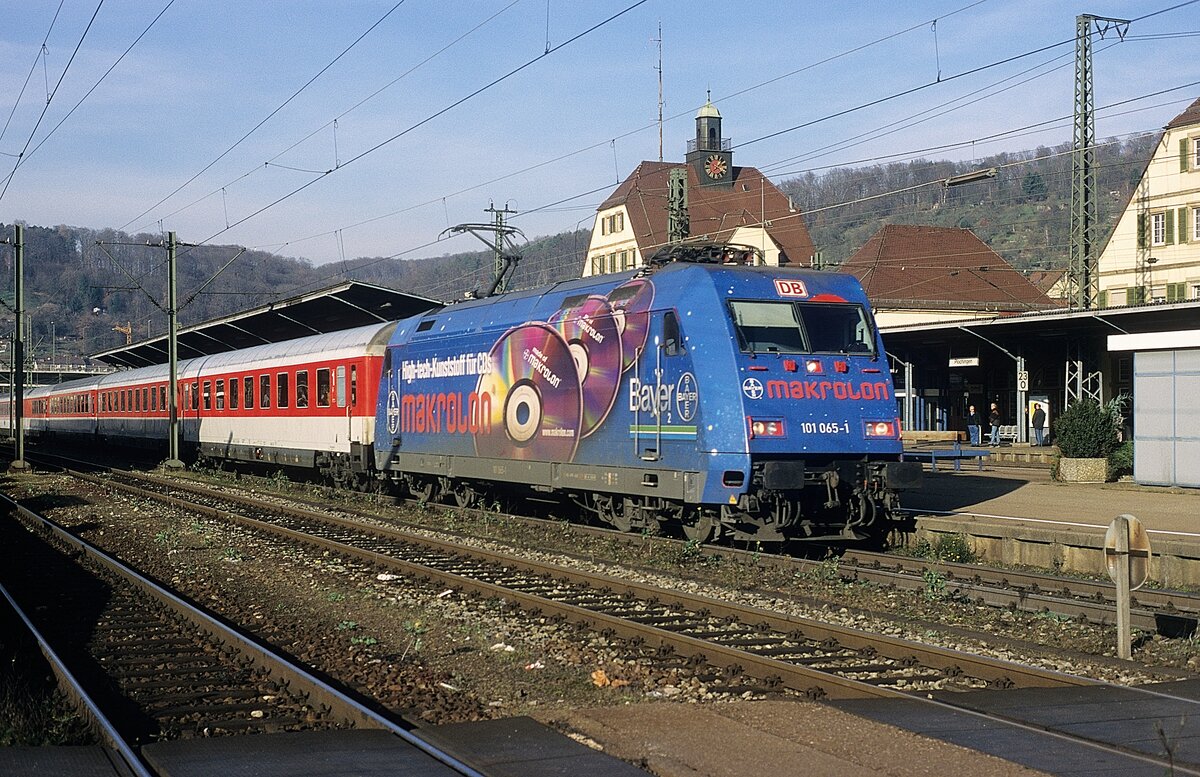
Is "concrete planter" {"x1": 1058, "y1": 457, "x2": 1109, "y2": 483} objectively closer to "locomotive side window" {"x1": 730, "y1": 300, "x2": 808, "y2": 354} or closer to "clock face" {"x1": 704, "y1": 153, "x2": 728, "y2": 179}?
"locomotive side window" {"x1": 730, "y1": 300, "x2": 808, "y2": 354}

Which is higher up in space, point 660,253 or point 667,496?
point 660,253

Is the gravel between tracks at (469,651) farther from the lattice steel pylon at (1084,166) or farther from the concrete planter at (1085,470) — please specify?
the lattice steel pylon at (1084,166)

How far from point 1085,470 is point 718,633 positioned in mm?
16335

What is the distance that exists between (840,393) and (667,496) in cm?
240

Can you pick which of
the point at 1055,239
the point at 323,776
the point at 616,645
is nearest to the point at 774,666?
the point at 616,645

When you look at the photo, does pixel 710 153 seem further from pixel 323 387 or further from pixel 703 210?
pixel 323 387

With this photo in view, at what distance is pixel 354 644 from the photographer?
950 cm

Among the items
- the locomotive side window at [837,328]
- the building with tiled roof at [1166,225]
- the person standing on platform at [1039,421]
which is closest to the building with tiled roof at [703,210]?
the building with tiled roof at [1166,225]

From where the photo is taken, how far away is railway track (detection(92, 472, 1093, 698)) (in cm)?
791

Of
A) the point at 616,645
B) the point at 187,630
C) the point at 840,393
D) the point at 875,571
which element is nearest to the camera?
the point at 616,645

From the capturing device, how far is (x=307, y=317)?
35.7 metres

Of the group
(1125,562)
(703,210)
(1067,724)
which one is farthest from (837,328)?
(703,210)

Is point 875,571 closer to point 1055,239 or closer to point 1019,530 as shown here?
point 1019,530

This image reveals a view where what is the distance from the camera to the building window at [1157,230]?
5156cm
